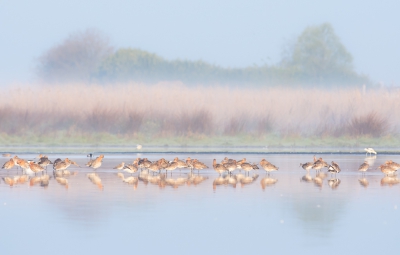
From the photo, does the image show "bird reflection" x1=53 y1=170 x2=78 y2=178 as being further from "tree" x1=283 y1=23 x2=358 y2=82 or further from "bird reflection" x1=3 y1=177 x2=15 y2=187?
"tree" x1=283 y1=23 x2=358 y2=82

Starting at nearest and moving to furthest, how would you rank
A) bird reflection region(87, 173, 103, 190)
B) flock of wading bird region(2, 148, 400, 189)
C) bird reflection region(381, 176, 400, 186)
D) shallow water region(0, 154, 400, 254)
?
shallow water region(0, 154, 400, 254) → bird reflection region(87, 173, 103, 190) → bird reflection region(381, 176, 400, 186) → flock of wading bird region(2, 148, 400, 189)

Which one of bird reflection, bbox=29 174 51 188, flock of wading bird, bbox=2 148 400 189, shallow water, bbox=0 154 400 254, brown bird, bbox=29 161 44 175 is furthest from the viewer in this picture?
brown bird, bbox=29 161 44 175

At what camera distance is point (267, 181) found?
1517cm

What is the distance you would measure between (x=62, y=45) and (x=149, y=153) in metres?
37.6

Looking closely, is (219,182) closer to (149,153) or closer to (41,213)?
(41,213)

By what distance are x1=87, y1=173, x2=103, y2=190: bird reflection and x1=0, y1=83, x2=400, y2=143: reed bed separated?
12404mm

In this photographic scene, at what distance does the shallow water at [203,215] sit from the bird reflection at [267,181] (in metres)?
0.04

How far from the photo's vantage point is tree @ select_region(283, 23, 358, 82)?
5519 centimetres

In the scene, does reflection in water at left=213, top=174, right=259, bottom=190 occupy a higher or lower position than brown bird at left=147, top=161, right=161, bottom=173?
lower

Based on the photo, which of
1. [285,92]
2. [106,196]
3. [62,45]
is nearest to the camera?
[106,196]

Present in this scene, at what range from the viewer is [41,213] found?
34.6 feet

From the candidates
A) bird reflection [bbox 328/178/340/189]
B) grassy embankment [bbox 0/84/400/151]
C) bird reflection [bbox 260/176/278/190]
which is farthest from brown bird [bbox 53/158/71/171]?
grassy embankment [bbox 0/84/400/151]

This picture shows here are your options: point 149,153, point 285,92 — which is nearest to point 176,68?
point 285,92

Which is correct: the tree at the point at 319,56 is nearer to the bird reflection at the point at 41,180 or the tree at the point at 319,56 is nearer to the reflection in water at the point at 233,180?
the reflection in water at the point at 233,180
